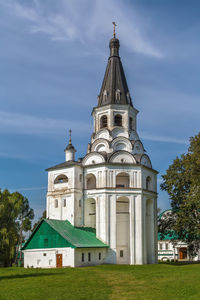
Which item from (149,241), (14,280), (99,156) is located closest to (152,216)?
(149,241)

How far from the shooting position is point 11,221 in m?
43.7

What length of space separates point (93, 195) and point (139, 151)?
24.1ft

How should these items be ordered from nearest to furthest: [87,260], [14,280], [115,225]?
[14,280] → [87,260] → [115,225]

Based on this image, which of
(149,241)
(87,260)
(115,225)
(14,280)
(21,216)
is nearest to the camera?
(14,280)

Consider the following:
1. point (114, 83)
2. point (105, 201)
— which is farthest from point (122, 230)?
point (114, 83)

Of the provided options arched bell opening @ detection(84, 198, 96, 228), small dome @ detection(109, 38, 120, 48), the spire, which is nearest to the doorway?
arched bell opening @ detection(84, 198, 96, 228)

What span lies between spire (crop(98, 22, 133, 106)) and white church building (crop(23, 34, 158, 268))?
113mm

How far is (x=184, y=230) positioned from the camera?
37031 millimetres

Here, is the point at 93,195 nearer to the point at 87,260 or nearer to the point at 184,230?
the point at 87,260

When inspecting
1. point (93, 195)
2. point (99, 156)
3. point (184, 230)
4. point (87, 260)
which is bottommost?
point (87, 260)

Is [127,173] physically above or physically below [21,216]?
above

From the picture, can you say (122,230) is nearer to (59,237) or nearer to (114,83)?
(59,237)

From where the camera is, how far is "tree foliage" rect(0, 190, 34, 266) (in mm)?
41112

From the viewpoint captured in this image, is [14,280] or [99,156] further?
[99,156]
